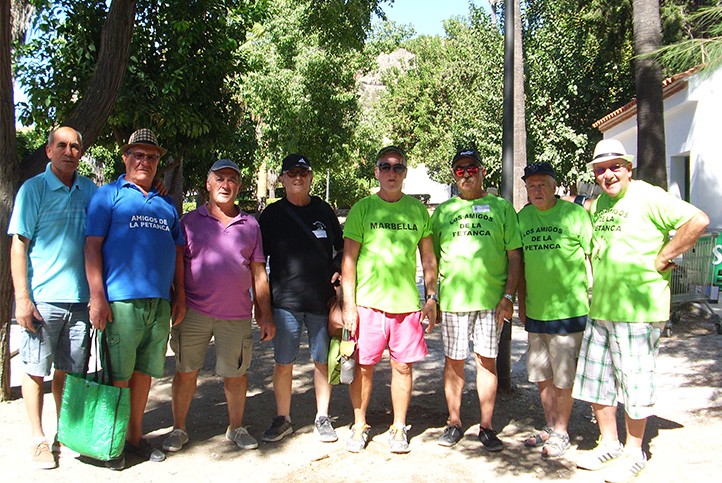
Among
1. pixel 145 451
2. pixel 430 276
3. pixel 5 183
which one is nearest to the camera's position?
pixel 145 451

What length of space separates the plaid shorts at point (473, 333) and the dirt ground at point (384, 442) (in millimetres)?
679

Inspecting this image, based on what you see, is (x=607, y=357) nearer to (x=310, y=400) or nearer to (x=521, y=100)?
(x=310, y=400)

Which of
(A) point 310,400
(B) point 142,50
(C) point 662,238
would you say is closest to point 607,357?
(C) point 662,238

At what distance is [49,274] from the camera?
417 cm

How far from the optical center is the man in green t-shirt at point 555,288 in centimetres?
442

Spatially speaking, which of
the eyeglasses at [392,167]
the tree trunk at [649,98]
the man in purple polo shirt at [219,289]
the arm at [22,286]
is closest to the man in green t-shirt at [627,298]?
the eyeglasses at [392,167]

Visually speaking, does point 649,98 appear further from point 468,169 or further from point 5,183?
point 5,183

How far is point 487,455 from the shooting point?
4465 millimetres

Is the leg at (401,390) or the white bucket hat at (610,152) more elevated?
the white bucket hat at (610,152)

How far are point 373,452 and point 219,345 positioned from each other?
1.28 m

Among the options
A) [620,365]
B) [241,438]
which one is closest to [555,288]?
[620,365]

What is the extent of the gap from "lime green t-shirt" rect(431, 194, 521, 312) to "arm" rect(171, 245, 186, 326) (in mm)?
1757

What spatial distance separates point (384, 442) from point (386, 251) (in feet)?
4.51

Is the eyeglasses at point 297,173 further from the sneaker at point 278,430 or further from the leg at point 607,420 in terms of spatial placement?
the leg at point 607,420
